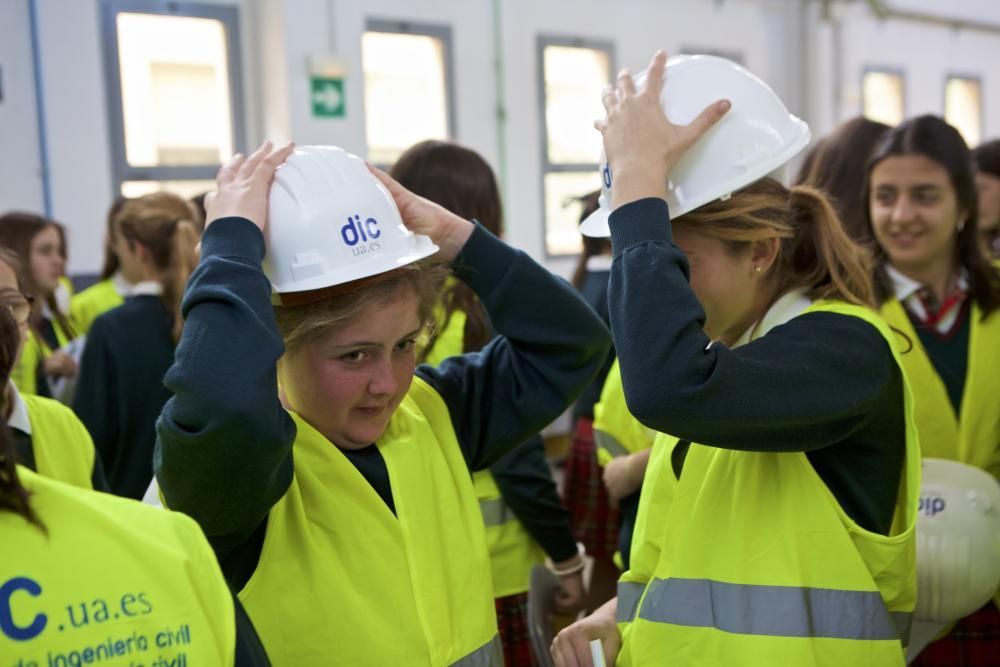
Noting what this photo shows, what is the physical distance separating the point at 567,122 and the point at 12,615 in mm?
6909

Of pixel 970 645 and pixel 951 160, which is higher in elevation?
pixel 951 160

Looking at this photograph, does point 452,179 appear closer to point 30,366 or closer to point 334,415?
point 334,415

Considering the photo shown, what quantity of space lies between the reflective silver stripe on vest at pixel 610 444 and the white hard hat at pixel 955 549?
28.6 inches

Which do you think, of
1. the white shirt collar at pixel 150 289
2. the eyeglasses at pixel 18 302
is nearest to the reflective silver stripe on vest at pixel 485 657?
the eyeglasses at pixel 18 302

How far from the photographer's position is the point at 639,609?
4.64ft

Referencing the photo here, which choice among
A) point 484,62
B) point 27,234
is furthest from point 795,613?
point 484,62

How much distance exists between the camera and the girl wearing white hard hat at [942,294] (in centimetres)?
212

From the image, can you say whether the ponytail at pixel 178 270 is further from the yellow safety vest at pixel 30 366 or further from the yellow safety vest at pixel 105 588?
the yellow safety vest at pixel 105 588

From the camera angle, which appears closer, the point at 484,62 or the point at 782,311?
the point at 782,311

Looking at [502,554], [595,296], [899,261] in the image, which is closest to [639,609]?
[502,554]

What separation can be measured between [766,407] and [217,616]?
0.70 m

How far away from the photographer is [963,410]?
213 centimetres

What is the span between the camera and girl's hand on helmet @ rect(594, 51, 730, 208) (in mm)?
1329

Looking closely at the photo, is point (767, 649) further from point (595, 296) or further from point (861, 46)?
point (861, 46)
